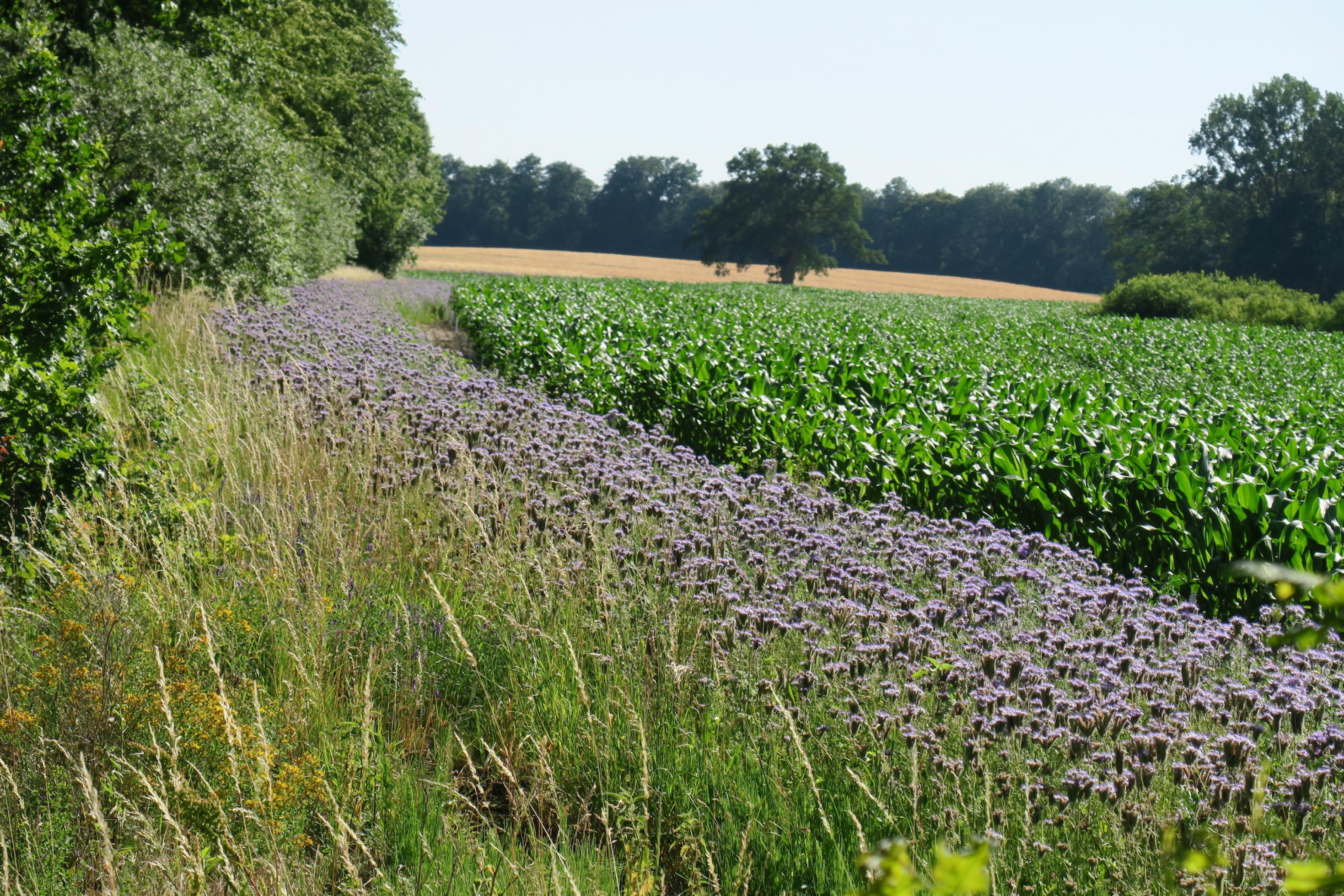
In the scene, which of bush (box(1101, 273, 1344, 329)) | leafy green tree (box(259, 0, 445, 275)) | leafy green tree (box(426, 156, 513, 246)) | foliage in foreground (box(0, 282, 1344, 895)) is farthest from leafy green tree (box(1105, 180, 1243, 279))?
leafy green tree (box(426, 156, 513, 246))

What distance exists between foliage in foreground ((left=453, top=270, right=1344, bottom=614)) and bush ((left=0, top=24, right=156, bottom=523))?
15.4 feet

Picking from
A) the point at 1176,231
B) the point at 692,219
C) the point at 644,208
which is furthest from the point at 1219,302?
the point at 644,208

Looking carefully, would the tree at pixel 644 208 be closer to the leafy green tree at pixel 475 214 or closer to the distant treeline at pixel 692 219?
→ the distant treeline at pixel 692 219

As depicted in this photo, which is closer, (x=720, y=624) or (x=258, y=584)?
(x=720, y=624)

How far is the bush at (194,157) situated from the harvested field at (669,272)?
166 feet

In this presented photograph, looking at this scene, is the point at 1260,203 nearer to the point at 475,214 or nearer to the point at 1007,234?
the point at 1007,234

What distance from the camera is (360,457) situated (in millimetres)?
5930

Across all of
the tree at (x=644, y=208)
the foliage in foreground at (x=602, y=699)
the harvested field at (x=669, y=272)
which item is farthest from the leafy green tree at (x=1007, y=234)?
the foliage in foreground at (x=602, y=699)

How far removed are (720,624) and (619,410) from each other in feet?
24.0

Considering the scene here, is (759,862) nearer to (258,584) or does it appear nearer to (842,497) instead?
(258,584)

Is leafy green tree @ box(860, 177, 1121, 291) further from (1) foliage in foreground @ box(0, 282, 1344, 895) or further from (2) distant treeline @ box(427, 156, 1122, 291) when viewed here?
(1) foliage in foreground @ box(0, 282, 1344, 895)

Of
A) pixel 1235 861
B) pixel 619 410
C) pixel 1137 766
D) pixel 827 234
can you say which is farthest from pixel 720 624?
pixel 827 234

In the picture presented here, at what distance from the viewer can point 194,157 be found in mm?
14484

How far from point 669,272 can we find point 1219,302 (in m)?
50.0
